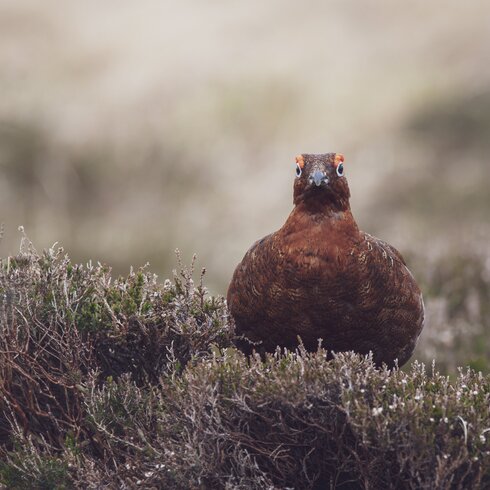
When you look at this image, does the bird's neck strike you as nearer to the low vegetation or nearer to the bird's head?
the bird's head

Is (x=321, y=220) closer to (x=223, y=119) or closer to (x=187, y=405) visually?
(x=187, y=405)

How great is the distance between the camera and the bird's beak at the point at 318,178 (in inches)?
204

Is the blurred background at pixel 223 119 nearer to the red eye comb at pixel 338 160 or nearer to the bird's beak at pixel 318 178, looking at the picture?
the red eye comb at pixel 338 160

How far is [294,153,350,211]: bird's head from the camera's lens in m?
5.27

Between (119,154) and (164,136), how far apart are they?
110 centimetres

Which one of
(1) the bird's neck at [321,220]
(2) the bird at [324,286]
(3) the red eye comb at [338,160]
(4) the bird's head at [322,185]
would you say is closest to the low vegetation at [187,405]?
(2) the bird at [324,286]

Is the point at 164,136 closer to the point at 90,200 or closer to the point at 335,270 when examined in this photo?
the point at 90,200

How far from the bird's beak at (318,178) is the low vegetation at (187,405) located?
817mm

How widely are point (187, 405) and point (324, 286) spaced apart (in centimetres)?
102

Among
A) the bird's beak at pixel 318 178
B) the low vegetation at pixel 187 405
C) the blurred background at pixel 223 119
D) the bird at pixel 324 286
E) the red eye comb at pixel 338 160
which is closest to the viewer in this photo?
the low vegetation at pixel 187 405

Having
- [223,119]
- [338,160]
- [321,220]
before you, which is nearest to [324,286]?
[321,220]

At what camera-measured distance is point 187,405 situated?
14.6ft

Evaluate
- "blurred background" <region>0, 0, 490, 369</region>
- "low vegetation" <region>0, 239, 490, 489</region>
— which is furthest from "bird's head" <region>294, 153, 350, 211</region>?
"blurred background" <region>0, 0, 490, 369</region>

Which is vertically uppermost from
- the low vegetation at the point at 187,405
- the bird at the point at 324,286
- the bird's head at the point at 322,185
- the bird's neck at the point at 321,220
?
the bird's head at the point at 322,185
